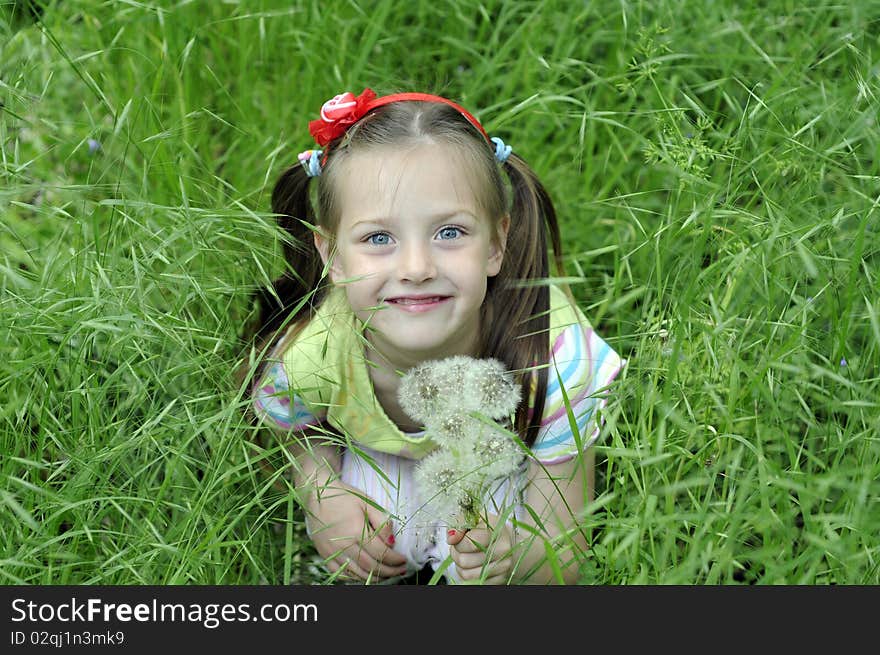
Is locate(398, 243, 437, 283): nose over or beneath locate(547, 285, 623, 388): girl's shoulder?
over

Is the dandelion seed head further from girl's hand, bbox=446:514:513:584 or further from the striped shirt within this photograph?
the striped shirt

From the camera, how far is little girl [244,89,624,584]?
6.14 feet

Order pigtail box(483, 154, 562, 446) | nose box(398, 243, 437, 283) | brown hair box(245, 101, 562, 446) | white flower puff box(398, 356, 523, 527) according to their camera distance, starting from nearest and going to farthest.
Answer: white flower puff box(398, 356, 523, 527), nose box(398, 243, 437, 283), brown hair box(245, 101, 562, 446), pigtail box(483, 154, 562, 446)

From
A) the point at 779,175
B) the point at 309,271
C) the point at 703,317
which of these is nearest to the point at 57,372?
the point at 309,271

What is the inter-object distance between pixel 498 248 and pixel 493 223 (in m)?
0.08

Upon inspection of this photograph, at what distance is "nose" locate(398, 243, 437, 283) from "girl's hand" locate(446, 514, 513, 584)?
1.44 ft

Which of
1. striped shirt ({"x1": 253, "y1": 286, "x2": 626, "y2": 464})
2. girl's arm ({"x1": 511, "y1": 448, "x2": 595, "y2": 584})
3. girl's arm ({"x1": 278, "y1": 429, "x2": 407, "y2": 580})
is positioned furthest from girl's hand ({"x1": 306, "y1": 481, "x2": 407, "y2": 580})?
girl's arm ({"x1": 511, "y1": 448, "x2": 595, "y2": 584})

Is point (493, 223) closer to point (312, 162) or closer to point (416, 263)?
point (416, 263)

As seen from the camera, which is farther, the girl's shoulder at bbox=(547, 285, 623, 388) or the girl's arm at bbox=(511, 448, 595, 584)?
the girl's shoulder at bbox=(547, 285, 623, 388)

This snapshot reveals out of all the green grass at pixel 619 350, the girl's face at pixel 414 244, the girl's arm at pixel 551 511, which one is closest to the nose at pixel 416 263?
the girl's face at pixel 414 244

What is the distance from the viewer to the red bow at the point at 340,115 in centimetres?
204

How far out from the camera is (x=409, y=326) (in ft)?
6.22

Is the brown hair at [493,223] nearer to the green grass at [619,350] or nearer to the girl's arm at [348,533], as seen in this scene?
the green grass at [619,350]
